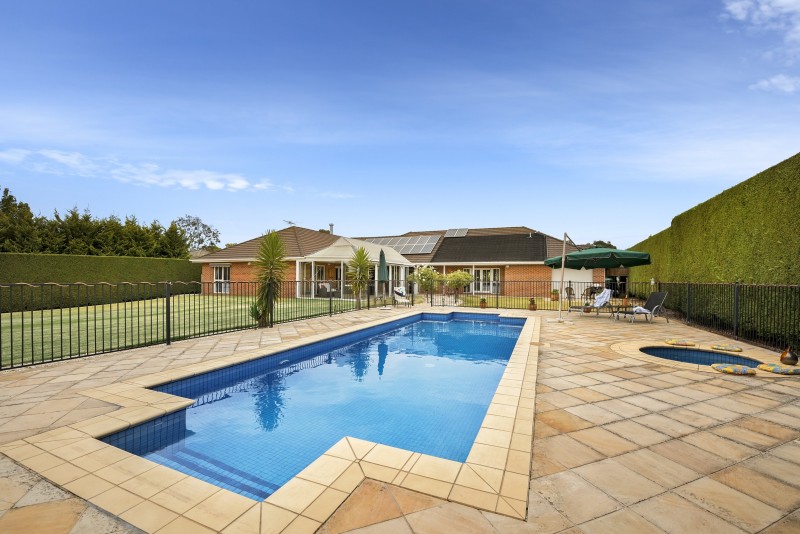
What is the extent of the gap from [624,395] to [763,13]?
9858mm

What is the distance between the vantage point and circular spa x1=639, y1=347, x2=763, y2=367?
656 centimetres

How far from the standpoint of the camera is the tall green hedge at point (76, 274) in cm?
1578

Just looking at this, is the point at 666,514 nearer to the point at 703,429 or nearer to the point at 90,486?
the point at 703,429

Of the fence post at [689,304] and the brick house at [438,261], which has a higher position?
the brick house at [438,261]

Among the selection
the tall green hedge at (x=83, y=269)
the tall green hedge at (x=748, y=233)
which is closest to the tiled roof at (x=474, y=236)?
the tall green hedge at (x=748, y=233)

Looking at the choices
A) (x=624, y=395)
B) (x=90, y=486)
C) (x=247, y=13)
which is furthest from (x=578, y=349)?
(x=247, y=13)

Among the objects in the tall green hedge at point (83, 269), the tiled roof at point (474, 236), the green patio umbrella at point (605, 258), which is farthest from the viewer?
the tiled roof at point (474, 236)

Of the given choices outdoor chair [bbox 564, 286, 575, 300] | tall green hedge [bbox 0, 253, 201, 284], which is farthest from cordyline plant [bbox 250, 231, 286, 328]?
tall green hedge [bbox 0, 253, 201, 284]

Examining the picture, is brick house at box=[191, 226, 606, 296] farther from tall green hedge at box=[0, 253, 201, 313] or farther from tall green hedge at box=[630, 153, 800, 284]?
tall green hedge at box=[630, 153, 800, 284]

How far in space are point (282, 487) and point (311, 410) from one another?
2560 millimetres

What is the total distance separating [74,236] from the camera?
21125 mm

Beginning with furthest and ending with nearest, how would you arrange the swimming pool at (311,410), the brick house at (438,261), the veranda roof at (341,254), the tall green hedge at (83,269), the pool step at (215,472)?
the brick house at (438,261) → the veranda roof at (341,254) → the tall green hedge at (83,269) → the swimming pool at (311,410) → the pool step at (215,472)

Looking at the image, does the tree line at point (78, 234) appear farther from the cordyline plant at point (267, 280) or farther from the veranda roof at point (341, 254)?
the cordyline plant at point (267, 280)

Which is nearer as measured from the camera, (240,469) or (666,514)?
(666,514)
